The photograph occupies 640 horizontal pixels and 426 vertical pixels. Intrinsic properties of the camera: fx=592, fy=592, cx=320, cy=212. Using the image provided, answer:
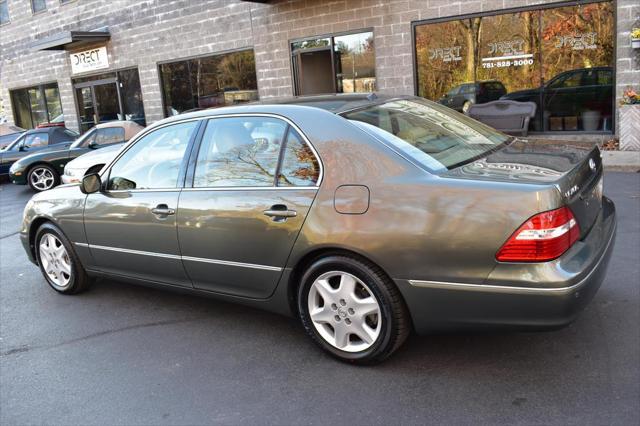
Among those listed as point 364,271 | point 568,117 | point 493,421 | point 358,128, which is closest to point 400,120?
point 358,128

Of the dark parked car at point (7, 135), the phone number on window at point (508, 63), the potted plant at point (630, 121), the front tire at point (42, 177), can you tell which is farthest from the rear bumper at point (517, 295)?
the dark parked car at point (7, 135)

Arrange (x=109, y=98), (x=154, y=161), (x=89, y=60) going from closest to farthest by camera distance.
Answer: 1. (x=154, y=161)
2. (x=109, y=98)
3. (x=89, y=60)

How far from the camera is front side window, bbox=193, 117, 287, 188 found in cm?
382

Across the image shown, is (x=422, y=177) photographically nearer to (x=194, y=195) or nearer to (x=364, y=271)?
(x=364, y=271)

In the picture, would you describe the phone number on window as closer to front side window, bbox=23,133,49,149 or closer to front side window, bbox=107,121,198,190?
front side window, bbox=107,121,198,190

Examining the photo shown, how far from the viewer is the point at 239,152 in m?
3.99

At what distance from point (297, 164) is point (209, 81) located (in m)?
13.3

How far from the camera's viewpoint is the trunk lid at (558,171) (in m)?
3.11

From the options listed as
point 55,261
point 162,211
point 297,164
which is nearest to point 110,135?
point 55,261

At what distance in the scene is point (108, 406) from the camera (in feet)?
11.0

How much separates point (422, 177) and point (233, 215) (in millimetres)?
1291

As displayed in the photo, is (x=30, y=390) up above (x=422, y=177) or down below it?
below

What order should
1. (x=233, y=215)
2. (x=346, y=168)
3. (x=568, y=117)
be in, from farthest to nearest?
(x=568, y=117), (x=233, y=215), (x=346, y=168)

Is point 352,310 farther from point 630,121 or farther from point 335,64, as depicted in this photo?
point 335,64
